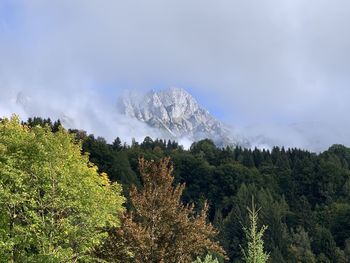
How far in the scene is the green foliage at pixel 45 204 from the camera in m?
24.7

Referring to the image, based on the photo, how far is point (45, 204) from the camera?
84.9 feet

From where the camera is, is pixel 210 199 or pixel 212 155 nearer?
pixel 210 199

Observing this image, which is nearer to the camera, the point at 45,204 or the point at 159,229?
the point at 159,229

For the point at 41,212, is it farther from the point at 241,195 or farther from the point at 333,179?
the point at 333,179

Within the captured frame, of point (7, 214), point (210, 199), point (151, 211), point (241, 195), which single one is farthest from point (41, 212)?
point (210, 199)

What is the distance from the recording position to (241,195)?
445 feet

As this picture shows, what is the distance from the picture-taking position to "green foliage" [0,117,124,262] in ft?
80.9

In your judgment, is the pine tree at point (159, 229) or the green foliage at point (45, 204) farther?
the green foliage at point (45, 204)

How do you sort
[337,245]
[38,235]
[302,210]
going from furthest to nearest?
[302,210]
[337,245]
[38,235]

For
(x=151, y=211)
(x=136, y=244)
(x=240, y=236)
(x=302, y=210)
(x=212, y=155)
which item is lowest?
(x=136, y=244)

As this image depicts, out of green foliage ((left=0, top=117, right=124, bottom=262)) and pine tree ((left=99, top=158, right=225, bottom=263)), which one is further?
green foliage ((left=0, top=117, right=124, bottom=262))

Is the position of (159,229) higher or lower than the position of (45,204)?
lower

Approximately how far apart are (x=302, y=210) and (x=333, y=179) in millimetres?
19895

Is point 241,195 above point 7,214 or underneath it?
above
